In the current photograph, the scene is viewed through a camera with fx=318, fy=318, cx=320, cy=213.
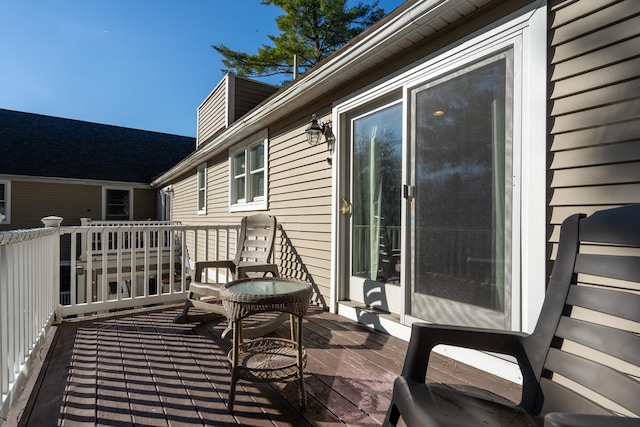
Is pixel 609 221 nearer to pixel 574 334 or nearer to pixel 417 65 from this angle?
pixel 574 334

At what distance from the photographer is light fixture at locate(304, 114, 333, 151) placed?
3588 millimetres

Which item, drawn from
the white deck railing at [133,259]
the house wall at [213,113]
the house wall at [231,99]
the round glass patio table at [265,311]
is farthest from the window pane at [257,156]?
the round glass patio table at [265,311]

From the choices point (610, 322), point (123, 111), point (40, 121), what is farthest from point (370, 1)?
point (123, 111)

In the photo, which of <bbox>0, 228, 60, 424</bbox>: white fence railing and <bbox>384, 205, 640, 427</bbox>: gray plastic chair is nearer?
<bbox>384, 205, 640, 427</bbox>: gray plastic chair

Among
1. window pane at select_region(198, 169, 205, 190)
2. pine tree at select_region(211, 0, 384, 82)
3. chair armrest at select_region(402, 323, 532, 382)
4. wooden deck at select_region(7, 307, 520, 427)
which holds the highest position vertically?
pine tree at select_region(211, 0, 384, 82)

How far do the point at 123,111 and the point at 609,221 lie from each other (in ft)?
148

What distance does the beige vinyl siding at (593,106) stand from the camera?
1566mm

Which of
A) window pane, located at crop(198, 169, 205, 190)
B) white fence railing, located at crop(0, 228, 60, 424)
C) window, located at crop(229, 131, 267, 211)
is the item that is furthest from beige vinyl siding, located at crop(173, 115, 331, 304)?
window pane, located at crop(198, 169, 205, 190)

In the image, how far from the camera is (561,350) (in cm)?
119

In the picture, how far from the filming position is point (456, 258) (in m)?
2.28

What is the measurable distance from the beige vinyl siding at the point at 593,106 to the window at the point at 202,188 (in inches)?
291

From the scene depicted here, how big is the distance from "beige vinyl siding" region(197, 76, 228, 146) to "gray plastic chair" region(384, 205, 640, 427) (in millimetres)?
7184

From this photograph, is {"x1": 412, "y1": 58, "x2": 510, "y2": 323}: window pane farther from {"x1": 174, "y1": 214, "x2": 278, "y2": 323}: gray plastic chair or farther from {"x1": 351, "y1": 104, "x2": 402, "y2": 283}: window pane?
{"x1": 174, "y1": 214, "x2": 278, "y2": 323}: gray plastic chair

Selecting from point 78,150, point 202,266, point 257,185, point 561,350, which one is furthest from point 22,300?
point 78,150
